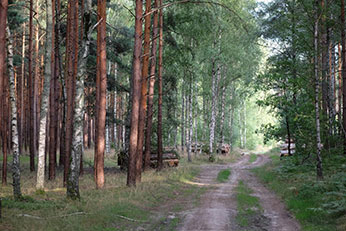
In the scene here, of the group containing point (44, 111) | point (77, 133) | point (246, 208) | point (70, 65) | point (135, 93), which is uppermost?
point (70, 65)

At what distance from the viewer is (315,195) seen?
1183 cm

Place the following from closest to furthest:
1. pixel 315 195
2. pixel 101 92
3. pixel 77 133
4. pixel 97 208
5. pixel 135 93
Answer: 1. pixel 97 208
2. pixel 77 133
3. pixel 315 195
4. pixel 135 93
5. pixel 101 92

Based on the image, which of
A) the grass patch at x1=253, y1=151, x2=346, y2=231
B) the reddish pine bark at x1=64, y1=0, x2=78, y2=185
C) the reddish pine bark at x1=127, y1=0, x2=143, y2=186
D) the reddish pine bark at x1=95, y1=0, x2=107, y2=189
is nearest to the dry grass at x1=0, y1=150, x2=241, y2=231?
the reddish pine bark at x1=127, y1=0, x2=143, y2=186

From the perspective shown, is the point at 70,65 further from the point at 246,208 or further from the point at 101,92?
the point at 246,208

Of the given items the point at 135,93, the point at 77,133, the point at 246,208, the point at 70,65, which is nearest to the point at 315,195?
the point at 246,208

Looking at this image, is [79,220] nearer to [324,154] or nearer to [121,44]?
[324,154]

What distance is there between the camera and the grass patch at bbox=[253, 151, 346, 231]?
8938 mm

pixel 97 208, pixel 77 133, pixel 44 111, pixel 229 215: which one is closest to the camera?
pixel 97 208

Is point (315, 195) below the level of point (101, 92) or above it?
below

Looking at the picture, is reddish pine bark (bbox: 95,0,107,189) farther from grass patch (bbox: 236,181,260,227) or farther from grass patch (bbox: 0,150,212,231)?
grass patch (bbox: 236,181,260,227)

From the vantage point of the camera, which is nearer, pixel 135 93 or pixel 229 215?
pixel 229 215

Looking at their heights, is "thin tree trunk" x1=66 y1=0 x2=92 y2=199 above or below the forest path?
above

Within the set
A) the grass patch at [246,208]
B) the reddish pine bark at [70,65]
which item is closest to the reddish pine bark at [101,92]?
the reddish pine bark at [70,65]

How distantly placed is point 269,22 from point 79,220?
23.6 metres
